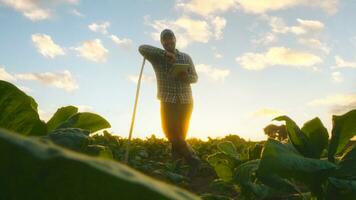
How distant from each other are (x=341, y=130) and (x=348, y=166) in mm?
190

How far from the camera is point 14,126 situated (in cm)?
113

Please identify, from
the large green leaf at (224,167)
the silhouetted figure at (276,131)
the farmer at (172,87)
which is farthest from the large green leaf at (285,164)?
the silhouetted figure at (276,131)

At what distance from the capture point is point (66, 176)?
37 cm

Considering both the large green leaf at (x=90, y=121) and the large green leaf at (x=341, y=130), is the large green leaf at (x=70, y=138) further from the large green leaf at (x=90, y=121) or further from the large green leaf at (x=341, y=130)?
the large green leaf at (x=341, y=130)

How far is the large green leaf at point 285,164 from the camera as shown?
231 centimetres

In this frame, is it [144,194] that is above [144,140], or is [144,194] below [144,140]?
below

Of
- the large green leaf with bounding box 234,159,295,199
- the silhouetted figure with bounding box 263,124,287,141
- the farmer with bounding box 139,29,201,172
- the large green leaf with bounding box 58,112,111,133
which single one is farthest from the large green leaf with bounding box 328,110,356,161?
the silhouetted figure with bounding box 263,124,287,141

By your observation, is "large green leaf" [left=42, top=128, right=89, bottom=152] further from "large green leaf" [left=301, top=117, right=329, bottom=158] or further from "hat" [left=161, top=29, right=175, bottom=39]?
"hat" [left=161, top=29, right=175, bottom=39]

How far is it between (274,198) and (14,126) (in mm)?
4354

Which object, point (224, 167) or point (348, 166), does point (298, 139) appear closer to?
point (348, 166)

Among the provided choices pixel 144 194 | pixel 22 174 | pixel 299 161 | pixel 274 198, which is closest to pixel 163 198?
pixel 144 194

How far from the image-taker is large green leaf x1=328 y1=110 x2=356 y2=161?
8.50 feet

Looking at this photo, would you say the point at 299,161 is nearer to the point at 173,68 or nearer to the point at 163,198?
the point at 163,198

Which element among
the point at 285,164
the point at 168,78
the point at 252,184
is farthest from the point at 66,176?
the point at 168,78
